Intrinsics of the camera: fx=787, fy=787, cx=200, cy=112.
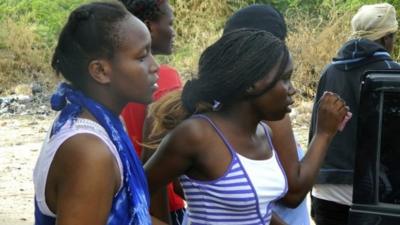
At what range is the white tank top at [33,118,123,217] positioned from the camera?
6.49 feet

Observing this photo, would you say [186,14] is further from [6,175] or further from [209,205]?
[209,205]

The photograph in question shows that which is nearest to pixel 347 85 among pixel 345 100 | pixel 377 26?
pixel 345 100

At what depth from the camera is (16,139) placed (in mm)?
11477

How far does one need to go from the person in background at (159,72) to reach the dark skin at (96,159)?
0.68 metres

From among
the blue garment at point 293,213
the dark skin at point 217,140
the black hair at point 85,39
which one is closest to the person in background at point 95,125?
the black hair at point 85,39

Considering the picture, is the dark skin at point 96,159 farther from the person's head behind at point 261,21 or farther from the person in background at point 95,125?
the person's head behind at point 261,21

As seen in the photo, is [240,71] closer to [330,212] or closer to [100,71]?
[100,71]

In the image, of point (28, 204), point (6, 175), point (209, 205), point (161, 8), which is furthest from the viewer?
point (6, 175)

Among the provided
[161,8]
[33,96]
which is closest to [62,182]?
[161,8]

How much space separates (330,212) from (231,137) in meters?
1.43

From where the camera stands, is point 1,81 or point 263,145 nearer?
point 263,145

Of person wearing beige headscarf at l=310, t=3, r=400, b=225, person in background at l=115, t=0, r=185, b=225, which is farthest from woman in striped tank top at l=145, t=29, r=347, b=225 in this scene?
person wearing beige headscarf at l=310, t=3, r=400, b=225

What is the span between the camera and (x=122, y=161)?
80.0 inches

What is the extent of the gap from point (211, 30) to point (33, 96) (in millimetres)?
3604
